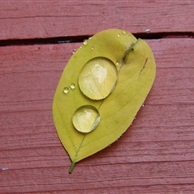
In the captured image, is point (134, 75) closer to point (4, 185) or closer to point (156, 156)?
point (156, 156)

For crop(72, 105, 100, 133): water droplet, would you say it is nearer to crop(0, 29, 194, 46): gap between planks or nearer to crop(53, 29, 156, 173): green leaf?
crop(53, 29, 156, 173): green leaf

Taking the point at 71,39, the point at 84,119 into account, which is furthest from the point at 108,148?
the point at 71,39

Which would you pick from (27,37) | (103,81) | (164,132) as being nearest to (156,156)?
(164,132)

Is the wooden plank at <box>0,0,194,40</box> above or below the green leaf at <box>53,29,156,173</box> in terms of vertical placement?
above

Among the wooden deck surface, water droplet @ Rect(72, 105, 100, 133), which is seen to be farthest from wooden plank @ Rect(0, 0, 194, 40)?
water droplet @ Rect(72, 105, 100, 133)

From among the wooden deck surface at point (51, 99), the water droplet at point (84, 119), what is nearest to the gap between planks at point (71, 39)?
the wooden deck surface at point (51, 99)

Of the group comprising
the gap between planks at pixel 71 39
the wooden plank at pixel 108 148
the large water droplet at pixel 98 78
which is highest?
the gap between planks at pixel 71 39

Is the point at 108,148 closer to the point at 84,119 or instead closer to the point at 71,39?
the point at 84,119

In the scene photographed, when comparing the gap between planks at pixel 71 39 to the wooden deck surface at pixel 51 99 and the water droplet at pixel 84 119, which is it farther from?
the water droplet at pixel 84 119

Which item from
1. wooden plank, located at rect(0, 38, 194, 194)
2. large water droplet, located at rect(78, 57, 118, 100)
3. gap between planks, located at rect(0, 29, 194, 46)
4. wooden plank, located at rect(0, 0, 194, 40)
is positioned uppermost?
wooden plank, located at rect(0, 0, 194, 40)

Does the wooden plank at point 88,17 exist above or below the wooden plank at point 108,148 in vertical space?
above
